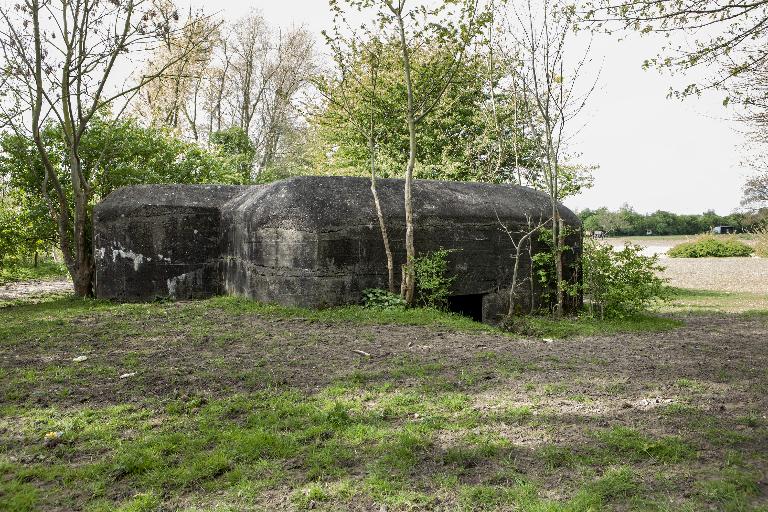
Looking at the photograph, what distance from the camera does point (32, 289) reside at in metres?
15.2

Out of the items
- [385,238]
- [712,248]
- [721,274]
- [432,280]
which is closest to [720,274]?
[721,274]

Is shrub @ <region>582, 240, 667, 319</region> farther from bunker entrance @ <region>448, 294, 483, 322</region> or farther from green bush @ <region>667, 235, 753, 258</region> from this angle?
green bush @ <region>667, 235, 753, 258</region>

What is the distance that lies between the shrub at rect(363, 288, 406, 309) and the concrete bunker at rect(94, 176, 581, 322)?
0.16 meters

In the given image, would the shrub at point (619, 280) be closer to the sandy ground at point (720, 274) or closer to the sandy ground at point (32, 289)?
the sandy ground at point (720, 274)

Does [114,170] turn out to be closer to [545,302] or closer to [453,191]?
[453,191]

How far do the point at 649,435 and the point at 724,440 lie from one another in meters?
0.47

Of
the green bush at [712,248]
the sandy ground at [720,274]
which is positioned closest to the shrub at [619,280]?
the sandy ground at [720,274]

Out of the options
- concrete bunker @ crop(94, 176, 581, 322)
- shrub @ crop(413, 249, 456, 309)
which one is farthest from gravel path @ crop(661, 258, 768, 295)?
shrub @ crop(413, 249, 456, 309)

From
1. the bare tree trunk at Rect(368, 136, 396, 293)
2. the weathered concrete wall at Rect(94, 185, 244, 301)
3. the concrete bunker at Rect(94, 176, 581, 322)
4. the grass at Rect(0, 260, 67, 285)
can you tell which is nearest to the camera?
the concrete bunker at Rect(94, 176, 581, 322)

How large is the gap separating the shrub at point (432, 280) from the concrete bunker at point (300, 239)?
0.94 ft

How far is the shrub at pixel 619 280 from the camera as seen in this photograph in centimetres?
995

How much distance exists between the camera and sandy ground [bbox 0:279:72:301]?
13529 mm

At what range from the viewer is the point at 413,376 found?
5547mm

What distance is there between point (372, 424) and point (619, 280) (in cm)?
734
